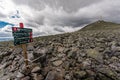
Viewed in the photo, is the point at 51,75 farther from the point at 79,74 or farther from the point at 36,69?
the point at 79,74

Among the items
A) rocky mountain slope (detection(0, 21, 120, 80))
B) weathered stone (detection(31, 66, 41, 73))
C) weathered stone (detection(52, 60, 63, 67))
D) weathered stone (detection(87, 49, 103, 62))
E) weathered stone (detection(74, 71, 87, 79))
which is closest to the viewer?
weathered stone (detection(74, 71, 87, 79))

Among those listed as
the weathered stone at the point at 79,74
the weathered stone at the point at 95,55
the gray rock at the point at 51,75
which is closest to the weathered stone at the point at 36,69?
the gray rock at the point at 51,75

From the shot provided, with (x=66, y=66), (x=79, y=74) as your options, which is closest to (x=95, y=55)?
(x=66, y=66)

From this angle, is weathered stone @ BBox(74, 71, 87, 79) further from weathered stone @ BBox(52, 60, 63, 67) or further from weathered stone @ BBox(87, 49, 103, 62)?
weathered stone @ BBox(87, 49, 103, 62)

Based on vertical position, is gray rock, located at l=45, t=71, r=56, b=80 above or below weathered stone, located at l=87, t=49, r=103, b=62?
below

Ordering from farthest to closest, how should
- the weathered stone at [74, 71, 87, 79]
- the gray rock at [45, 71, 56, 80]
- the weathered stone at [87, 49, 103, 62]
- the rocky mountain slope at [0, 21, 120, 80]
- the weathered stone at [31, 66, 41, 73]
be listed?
the weathered stone at [87, 49, 103, 62] → the weathered stone at [31, 66, 41, 73] → the rocky mountain slope at [0, 21, 120, 80] → the weathered stone at [74, 71, 87, 79] → the gray rock at [45, 71, 56, 80]

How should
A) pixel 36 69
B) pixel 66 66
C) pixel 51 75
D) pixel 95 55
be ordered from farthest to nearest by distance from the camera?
pixel 95 55 → pixel 66 66 → pixel 36 69 → pixel 51 75

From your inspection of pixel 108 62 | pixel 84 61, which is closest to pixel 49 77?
pixel 84 61

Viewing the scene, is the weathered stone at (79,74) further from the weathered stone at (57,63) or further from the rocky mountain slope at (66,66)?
the weathered stone at (57,63)

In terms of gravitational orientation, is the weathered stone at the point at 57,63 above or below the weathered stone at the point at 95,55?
below

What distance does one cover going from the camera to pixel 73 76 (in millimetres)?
9133

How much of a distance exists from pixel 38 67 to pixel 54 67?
1340 millimetres

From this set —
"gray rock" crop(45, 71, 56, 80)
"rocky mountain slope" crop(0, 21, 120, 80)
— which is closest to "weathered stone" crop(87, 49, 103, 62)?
"rocky mountain slope" crop(0, 21, 120, 80)

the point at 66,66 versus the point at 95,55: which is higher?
the point at 95,55
